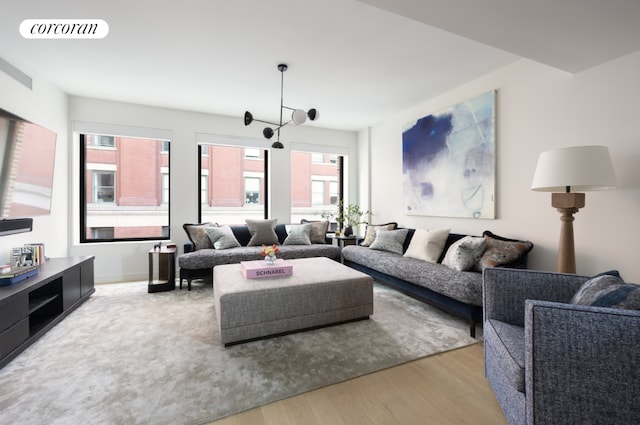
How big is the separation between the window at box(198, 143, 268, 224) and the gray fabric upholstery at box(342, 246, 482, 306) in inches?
99.8

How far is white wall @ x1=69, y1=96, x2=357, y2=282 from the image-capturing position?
13.6ft

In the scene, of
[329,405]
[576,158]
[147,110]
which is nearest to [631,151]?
[576,158]

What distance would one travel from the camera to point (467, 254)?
111 inches

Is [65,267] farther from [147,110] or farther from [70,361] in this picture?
[147,110]

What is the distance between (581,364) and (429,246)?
2.39m

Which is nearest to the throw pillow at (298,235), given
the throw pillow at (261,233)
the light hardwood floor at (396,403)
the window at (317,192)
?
the throw pillow at (261,233)

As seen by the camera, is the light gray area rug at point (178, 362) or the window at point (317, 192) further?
the window at point (317, 192)

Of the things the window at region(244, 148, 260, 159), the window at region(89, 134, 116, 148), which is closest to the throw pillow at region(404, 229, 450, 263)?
the window at region(244, 148, 260, 159)

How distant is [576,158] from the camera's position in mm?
2061

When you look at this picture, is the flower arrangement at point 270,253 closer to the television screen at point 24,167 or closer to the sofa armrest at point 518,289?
the sofa armrest at point 518,289

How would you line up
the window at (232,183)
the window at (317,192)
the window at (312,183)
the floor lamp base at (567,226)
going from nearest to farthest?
the floor lamp base at (567,226) < the window at (232,183) < the window at (312,183) < the window at (317,192)

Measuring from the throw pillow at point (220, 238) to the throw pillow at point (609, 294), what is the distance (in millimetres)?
3850

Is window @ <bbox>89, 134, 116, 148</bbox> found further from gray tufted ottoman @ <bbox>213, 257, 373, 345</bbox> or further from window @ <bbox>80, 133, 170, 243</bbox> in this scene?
gray tufted ottoman @ <bbox>213, 257, 373, 345</bbox>

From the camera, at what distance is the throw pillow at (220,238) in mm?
4180
